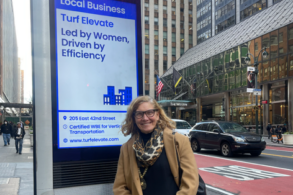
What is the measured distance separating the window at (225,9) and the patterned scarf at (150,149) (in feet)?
176

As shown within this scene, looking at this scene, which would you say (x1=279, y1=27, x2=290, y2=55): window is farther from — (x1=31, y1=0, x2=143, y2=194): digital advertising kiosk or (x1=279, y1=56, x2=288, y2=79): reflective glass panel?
(x1=31, y1=0, x2=143, y2=194): digital advertising kiosk

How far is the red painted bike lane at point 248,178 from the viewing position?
6.75 m

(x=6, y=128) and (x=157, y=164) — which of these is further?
(x=6, y=128)

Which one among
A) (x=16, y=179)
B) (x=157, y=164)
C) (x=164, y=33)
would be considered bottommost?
(x=16, y=179)

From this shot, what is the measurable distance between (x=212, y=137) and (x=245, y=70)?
19967 millimetres

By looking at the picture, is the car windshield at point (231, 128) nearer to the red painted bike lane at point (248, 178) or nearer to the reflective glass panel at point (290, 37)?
the red painted bike lane at point (248, 178)

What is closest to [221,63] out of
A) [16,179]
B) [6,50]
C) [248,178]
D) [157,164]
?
[248,178]

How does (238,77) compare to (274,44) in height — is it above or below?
below

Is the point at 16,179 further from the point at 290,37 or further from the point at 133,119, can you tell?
the point at 290,37

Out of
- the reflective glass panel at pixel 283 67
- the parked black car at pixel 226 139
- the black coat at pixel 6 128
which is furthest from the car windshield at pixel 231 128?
the reflective glass panel at pixel 283 67

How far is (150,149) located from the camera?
2.25 meters

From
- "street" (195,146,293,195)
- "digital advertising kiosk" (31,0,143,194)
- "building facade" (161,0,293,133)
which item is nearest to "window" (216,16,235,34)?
"building facade" (161,0,293,133)

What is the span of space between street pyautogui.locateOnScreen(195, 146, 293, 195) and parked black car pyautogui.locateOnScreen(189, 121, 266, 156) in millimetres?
1137

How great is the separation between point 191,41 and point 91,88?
7454 centimetres
